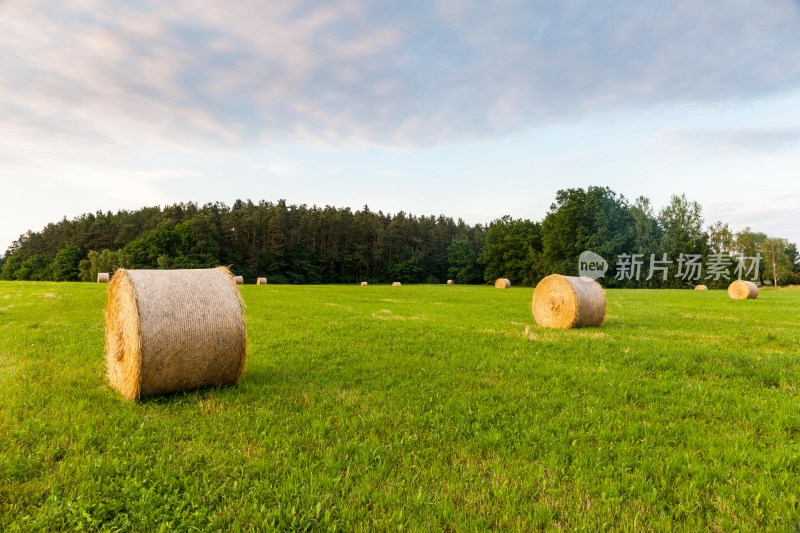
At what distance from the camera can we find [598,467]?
4.65m

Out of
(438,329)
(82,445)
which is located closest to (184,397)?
(82,445)

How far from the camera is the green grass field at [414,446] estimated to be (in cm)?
383

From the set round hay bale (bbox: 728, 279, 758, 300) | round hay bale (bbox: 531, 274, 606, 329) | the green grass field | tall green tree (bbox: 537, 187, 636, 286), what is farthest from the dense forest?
the green grass field

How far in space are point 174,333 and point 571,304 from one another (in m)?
13.1

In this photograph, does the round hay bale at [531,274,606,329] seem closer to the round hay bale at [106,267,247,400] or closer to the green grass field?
the green grass field

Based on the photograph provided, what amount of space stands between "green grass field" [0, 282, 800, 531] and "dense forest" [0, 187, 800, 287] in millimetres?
65701

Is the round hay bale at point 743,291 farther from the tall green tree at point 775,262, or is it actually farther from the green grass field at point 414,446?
the tall green tree at point 775,262

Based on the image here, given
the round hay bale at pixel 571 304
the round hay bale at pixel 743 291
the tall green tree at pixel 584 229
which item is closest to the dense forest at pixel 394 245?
the tall green tree at pixel 584 229

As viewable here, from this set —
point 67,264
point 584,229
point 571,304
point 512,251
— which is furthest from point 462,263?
point 571,304

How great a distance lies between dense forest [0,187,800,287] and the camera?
71.6 meters

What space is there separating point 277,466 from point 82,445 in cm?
228

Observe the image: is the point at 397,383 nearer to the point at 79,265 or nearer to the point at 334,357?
the point at 334,357

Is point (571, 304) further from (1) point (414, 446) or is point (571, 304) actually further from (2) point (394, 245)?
(2) point (394, 245)

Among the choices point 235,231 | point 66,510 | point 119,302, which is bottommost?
point 66,510
